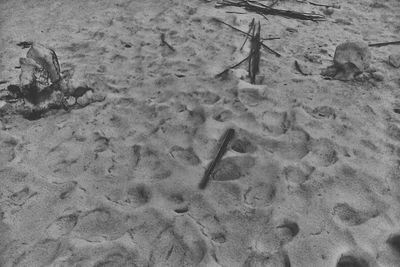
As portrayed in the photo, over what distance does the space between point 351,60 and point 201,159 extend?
1480mm

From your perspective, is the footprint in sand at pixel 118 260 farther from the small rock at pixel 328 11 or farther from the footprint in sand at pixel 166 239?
the small rock at pixel 328 11

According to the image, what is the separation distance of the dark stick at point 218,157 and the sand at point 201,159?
3 cm

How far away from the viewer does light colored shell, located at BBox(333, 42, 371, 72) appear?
2727 millimetres

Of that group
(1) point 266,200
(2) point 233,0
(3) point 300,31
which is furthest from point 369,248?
(2) point 233,0

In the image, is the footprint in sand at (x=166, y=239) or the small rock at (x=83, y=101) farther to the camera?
the small rock at (x=83, y=101)

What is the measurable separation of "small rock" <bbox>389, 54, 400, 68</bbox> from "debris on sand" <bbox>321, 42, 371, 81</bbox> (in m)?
0.25

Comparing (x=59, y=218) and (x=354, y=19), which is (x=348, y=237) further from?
(x=354, y=19)

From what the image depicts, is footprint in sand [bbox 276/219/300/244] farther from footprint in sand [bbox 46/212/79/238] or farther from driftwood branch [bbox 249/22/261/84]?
driftwood branch [bbox 249/22/261/84]

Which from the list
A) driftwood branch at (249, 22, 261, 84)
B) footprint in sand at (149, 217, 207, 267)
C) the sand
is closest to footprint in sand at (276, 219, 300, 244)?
the sand

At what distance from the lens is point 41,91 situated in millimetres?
2508

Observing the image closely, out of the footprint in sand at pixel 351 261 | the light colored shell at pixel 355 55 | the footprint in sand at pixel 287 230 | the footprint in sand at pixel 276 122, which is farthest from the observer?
the light colored shell at pixel 355 55

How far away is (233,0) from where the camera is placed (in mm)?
3996

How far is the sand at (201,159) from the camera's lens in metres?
1.70

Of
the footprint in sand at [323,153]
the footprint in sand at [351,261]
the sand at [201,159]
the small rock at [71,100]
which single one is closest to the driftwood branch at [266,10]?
the sand at [201,159]
